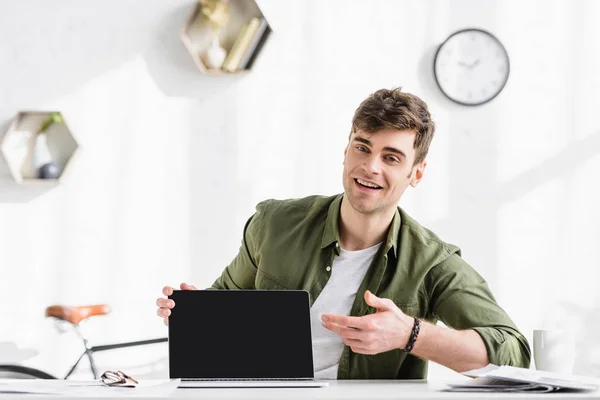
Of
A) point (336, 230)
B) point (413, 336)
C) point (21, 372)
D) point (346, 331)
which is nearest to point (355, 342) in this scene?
point (346, 331)

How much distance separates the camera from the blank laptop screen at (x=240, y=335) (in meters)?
1.55

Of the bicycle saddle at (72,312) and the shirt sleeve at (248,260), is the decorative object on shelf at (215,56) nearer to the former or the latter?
the bicycle saddle at (72,312)

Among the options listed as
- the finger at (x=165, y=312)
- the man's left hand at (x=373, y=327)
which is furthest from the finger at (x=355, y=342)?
the finger at (x=165, y=312)

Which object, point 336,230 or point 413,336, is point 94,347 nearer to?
point 336,230

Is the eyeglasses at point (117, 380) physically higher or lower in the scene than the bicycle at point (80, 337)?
higher

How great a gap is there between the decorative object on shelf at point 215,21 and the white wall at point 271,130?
4.0 inches

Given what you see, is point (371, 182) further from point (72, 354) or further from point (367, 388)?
point (72, 354)

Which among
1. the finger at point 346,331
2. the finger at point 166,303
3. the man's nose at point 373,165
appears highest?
the man's nose at point 373,165

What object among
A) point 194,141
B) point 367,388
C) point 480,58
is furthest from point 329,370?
point 480,58

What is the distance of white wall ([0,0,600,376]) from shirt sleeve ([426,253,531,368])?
4.68 ft

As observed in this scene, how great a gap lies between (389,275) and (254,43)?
168cm

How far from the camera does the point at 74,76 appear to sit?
3385mm

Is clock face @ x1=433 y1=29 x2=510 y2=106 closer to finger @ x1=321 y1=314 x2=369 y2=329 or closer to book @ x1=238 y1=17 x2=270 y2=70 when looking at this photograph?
book @ x1=238 y1=17 x2=270 y2=70

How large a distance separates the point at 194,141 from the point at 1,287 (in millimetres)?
1047
